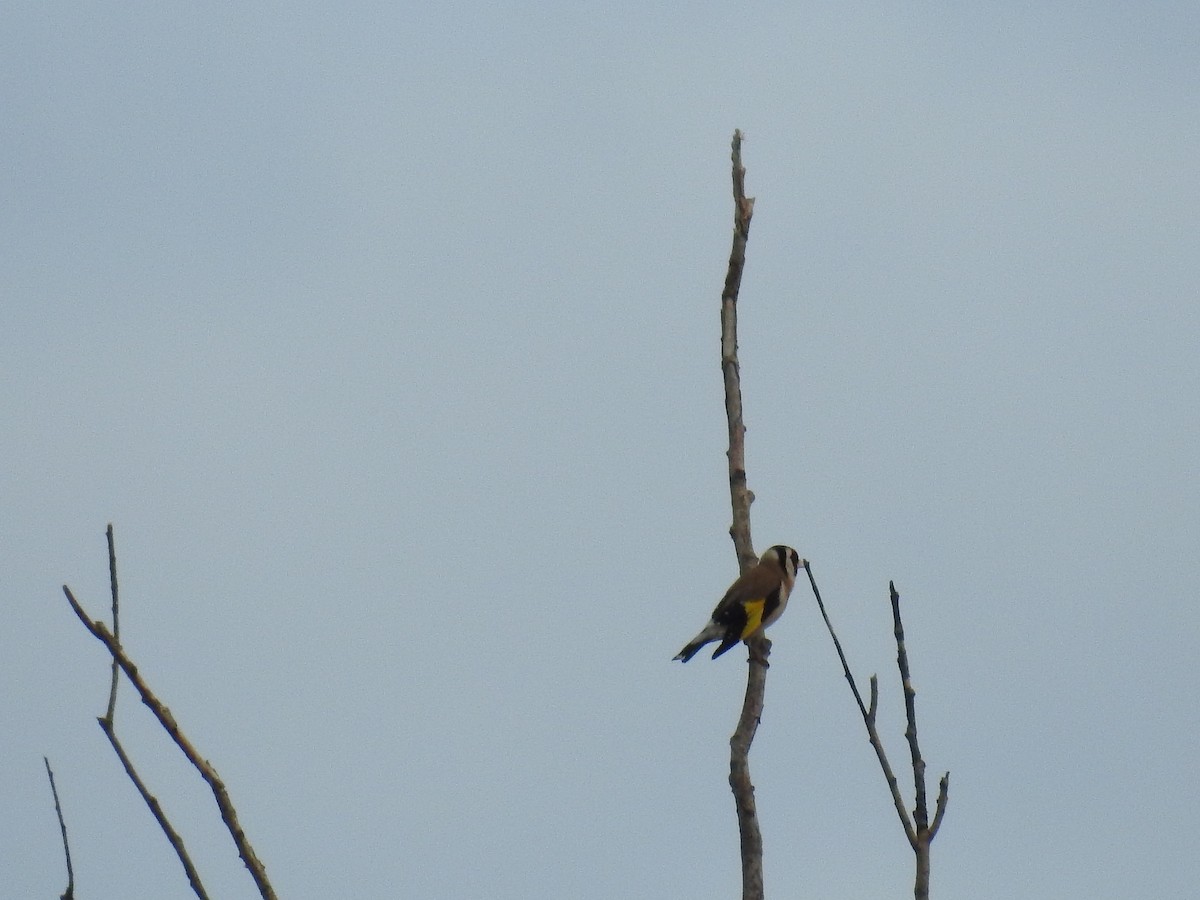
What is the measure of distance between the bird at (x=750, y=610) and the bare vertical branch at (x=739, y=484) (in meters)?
1.83

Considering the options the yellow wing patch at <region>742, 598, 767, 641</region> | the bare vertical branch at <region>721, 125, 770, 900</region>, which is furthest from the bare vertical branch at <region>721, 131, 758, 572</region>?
the yellow wing patch at <region>742, 598, 767, 641</region>

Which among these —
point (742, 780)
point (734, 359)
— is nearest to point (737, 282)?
point (734, 359)

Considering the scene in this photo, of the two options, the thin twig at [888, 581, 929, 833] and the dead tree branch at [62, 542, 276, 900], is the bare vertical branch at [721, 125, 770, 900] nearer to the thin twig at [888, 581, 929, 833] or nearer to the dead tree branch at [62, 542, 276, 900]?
the thin twig at [888, 581, 929, 833]

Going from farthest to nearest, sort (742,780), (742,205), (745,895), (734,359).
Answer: (742,205) < (734,359) < (742,780) < (745,895)

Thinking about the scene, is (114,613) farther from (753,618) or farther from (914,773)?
(753,618)

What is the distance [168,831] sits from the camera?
2.49 metres

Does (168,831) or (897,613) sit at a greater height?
(897,613)

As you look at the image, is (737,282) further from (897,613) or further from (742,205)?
(897,613)

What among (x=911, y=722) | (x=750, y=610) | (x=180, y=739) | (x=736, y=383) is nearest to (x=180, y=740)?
(x=180, y=739)

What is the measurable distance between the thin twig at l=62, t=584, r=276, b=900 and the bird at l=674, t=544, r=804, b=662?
4988 millimetres

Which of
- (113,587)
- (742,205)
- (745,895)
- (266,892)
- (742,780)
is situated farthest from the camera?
(742,205)

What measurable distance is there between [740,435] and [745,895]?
225 centimetres

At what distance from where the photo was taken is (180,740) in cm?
253

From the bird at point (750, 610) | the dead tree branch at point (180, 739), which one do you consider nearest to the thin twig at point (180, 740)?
the dead tree branch at point (180, 739)
